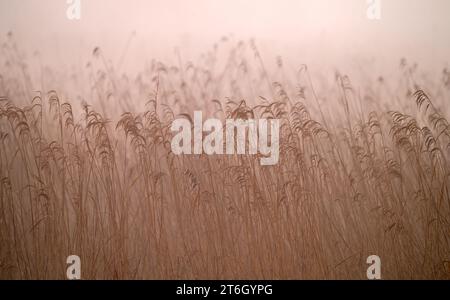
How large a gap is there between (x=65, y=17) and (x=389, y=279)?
2561mm

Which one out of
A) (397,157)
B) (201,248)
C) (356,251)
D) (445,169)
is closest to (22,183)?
(201,248)

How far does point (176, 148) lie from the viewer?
315 cm

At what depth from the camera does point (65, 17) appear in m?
3.12

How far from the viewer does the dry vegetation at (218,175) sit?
3137 millimetres

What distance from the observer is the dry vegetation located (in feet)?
10.3

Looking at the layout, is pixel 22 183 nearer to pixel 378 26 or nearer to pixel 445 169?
pixel 378 26

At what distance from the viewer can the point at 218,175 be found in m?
3.17
